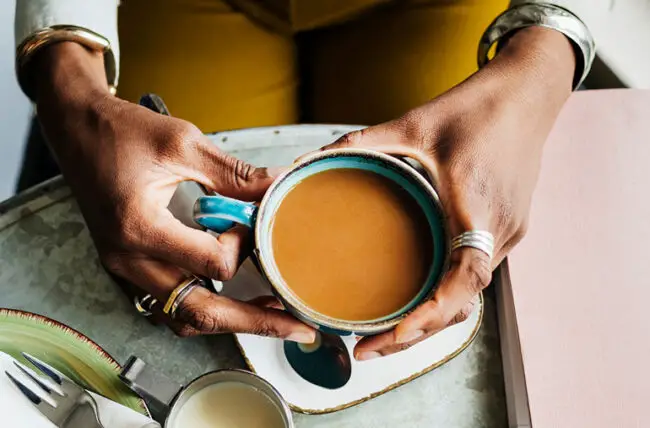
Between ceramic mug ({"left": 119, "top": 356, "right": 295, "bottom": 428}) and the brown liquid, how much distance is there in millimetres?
112

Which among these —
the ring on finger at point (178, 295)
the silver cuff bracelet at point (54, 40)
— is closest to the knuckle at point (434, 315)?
the ring on finger at point (178, 295)

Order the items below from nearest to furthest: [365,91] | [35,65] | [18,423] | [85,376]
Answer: [18,423]
[85,376]
[35,65]
[365,91]

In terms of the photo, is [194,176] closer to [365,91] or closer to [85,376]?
[85,376]

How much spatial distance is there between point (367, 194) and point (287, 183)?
7 cm

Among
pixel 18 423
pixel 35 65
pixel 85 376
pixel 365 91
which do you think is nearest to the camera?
pixel 18 423

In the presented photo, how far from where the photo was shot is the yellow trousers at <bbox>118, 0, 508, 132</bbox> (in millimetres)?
940

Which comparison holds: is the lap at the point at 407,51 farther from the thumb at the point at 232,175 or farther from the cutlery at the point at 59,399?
the cutlery at the point at 59,399

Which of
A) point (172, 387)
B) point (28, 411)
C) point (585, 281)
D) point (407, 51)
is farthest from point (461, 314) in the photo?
point (407, 51)

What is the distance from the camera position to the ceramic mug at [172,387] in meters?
0.54

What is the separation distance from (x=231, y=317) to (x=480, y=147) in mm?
283

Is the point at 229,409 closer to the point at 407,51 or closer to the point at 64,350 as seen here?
the point at 64,350

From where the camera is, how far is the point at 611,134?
2.50 feet

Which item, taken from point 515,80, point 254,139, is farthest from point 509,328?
point 254,139

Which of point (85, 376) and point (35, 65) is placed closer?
point (85, 376)
